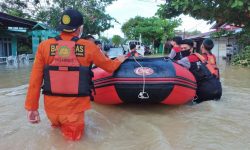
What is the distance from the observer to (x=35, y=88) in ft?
A: 11.3

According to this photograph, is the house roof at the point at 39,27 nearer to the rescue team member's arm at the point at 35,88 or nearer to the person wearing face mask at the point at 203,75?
the person wearing face mask at the point at 203,75

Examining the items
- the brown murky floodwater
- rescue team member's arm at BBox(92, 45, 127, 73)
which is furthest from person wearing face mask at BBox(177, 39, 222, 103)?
rescue team member's arm at BBox(92, 45, 127, 73)

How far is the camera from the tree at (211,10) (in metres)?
13.8

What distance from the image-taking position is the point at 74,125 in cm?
356

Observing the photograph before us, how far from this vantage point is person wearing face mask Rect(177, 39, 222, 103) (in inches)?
225

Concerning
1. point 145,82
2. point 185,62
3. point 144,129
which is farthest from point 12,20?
point 144,129

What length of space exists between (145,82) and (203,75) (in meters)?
1.43

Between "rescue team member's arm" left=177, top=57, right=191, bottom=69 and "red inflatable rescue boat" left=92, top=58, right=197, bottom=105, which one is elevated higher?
"rescue team member's arm" left=177, top=57, right=191, bottom=69

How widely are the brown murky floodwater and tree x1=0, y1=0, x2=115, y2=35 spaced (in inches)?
861

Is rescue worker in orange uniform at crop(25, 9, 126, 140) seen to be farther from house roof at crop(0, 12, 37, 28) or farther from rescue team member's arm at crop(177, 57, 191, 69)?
house roof at crop(0, 12, 37, 28)

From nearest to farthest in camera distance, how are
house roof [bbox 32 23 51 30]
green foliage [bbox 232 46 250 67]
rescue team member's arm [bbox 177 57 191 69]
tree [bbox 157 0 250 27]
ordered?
rescue team member's arm [bbox 177 57 191 69]
tree [bbox 157 0 250 27]
green foliage [bbox 232 46 250 67]
house roof [bbox 32 23 51 30]

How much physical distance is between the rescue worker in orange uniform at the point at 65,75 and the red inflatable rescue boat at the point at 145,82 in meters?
1.25

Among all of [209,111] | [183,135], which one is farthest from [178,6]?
[183,135]

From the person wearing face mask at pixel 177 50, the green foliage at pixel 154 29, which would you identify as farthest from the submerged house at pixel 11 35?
the green foliage at pixel 154 29
